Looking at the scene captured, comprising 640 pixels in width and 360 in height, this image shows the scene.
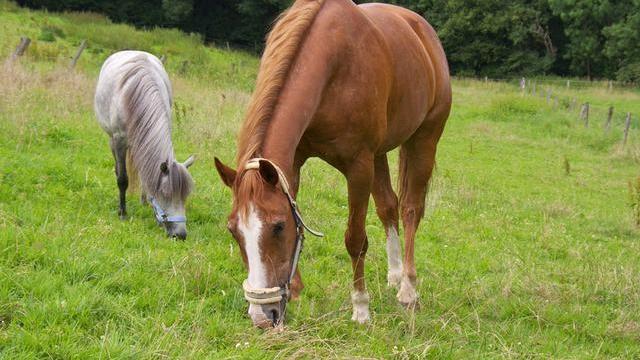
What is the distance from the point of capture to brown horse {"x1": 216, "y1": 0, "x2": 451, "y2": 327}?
112 inches

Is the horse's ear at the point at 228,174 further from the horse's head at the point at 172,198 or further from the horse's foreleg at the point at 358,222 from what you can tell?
the horse's head at the point at 172,198

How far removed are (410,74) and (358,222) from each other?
1.24 meters

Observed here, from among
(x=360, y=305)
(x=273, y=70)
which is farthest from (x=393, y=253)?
(x=273, y=70)

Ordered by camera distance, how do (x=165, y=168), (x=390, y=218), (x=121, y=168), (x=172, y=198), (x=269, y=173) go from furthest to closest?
(x=121, y=168)
(x=165, y=168)
(x=172, y=198)
(x=390, y=218)
(x=269, y=173)

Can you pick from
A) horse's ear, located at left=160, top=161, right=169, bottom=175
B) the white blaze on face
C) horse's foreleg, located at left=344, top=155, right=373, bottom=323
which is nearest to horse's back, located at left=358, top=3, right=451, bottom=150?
horse's foreleg, located at left=344, top=155, right=373, bottom=323

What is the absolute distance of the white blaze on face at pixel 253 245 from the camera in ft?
9.14

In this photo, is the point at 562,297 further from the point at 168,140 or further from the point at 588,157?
the point at 588,157

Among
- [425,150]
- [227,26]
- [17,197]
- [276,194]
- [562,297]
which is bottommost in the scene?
[227,26]

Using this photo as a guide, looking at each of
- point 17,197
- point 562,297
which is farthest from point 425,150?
point 17,197

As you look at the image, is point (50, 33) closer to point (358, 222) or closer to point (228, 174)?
point (358, 222)

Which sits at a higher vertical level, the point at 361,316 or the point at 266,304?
the point at 266,304

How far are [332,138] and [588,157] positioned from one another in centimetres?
1366

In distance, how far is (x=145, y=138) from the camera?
5.70m

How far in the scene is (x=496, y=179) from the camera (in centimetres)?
1148
